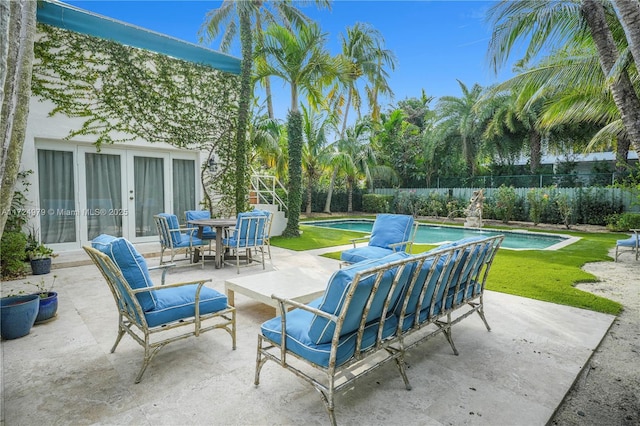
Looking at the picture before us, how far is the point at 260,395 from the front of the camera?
7.88 feet

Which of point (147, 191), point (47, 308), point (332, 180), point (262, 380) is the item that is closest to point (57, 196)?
point (147, 191)

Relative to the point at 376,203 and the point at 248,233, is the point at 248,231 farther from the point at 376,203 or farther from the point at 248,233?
the point at 376,203

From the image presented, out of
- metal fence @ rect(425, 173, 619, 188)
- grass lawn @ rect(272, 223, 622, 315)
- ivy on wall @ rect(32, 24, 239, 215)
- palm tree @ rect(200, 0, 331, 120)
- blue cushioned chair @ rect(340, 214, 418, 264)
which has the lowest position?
grass lawn @ rect(272, 223, 622, 315)

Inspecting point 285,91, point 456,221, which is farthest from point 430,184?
point 285,91

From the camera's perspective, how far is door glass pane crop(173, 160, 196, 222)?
9.02 metres

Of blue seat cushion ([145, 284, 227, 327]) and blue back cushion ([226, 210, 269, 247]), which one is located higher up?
blue back cushion ([226, 210, 269, 247])

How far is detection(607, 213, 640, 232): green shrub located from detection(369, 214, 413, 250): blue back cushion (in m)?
9.77

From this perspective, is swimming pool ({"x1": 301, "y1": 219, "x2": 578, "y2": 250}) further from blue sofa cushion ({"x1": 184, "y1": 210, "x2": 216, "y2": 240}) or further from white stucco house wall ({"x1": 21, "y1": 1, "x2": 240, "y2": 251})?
white stucco house wall ({"x1": 21, "y1": 1, "x2": 240, "y2": 251})

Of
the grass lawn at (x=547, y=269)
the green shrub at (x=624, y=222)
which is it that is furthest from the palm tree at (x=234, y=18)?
the green shrub at (x=624, y=222)

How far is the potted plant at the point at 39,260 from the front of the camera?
5.86 m

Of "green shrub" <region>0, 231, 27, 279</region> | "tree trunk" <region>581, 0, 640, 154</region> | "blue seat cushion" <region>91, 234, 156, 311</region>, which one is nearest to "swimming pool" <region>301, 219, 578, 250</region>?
"tree trunk" <region>581, 0, 640, 154</region>

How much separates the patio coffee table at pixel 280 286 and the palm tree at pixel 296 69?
586cm

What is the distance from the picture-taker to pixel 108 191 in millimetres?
8000

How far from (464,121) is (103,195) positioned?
16.7m
